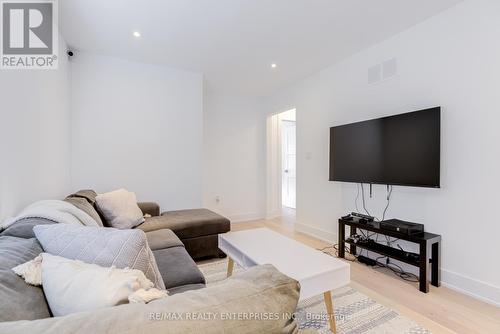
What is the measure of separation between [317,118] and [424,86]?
4.58 ft

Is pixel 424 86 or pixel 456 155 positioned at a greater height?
pixel 424 86

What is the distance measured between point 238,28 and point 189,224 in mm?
2153

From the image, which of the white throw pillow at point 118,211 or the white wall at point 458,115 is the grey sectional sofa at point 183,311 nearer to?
the white throw pillow at point 118,211

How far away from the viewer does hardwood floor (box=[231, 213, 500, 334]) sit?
5.28ft

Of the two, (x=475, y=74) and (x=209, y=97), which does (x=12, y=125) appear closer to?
(x=209, y=97)

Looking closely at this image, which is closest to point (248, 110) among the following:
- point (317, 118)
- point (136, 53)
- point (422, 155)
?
point (317, 118)

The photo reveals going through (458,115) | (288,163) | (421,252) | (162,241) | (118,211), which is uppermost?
(458,115)

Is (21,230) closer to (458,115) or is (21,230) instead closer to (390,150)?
(390,150)

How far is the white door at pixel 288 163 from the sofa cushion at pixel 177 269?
450cm

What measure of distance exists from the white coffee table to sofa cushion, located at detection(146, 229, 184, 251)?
41 cm

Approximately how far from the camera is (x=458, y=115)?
206cm

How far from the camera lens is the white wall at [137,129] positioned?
3.01 metres

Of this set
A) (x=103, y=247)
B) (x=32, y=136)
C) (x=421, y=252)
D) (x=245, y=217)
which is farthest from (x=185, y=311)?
(x=245, y=217)

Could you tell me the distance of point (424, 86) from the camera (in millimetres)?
2291
